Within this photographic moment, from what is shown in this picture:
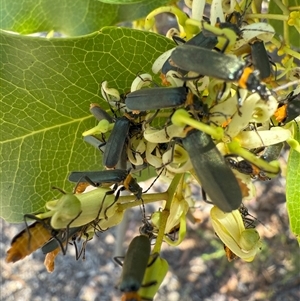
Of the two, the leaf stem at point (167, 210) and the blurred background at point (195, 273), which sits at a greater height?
the leaf stem at point (167, 210)

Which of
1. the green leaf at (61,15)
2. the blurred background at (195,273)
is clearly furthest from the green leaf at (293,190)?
the blurred background at (195,273)

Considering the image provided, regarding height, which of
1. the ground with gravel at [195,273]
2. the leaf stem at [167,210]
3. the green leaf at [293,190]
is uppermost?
the leaf stem at [167,210]

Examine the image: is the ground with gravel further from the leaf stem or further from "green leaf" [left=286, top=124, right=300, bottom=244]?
the leaf stem

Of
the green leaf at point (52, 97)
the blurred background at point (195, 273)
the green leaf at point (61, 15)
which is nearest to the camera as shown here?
the green leaf at point (52, 97)

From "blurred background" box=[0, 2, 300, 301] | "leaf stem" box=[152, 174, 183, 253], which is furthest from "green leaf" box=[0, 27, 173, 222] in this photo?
"blurred background" box=[0, 2, 300, 301]

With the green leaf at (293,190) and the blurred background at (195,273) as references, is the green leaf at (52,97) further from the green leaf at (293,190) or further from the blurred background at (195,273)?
the blurred background at (195,273)

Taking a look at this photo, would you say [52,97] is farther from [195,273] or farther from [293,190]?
[195,273]
